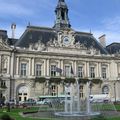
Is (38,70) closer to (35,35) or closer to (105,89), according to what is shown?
(35,35)

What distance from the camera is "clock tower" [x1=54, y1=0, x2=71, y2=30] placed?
5903 centimetres

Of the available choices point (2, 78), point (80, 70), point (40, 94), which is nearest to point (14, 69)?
point (2, 78)

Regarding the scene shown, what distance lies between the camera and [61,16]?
60406 mm

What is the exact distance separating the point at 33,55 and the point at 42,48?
234 centimetres

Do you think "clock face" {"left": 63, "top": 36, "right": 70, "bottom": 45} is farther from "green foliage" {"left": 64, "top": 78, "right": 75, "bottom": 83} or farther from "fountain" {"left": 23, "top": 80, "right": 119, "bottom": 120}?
"fountain" {"left": 23, "top": 80, "right": 119, "bottom": 120}

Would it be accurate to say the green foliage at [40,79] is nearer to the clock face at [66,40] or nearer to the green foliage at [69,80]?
the green foliage at [69,80]

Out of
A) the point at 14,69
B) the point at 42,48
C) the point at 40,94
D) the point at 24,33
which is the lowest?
the point at 40,94

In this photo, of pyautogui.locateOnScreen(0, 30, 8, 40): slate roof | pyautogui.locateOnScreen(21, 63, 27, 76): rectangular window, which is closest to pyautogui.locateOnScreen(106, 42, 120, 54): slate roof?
pyautogui.locateOnScreen(21, 63, 27, 76): rectangular window

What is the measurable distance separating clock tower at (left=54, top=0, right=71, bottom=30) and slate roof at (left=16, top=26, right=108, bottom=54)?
103 inches

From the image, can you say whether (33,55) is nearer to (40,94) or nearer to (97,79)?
(40,94)

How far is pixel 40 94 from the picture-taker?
50.4 meters

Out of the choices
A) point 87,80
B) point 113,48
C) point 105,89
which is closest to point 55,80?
point 87,80

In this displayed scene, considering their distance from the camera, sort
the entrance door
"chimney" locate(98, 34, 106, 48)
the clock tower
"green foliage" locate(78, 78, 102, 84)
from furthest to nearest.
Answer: "chimney" locate(98, 34, 106, 48) < the clock tower < "green foliage" locate(78, 78, 102, 84) < the entrance door

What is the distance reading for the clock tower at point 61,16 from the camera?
194 ft
